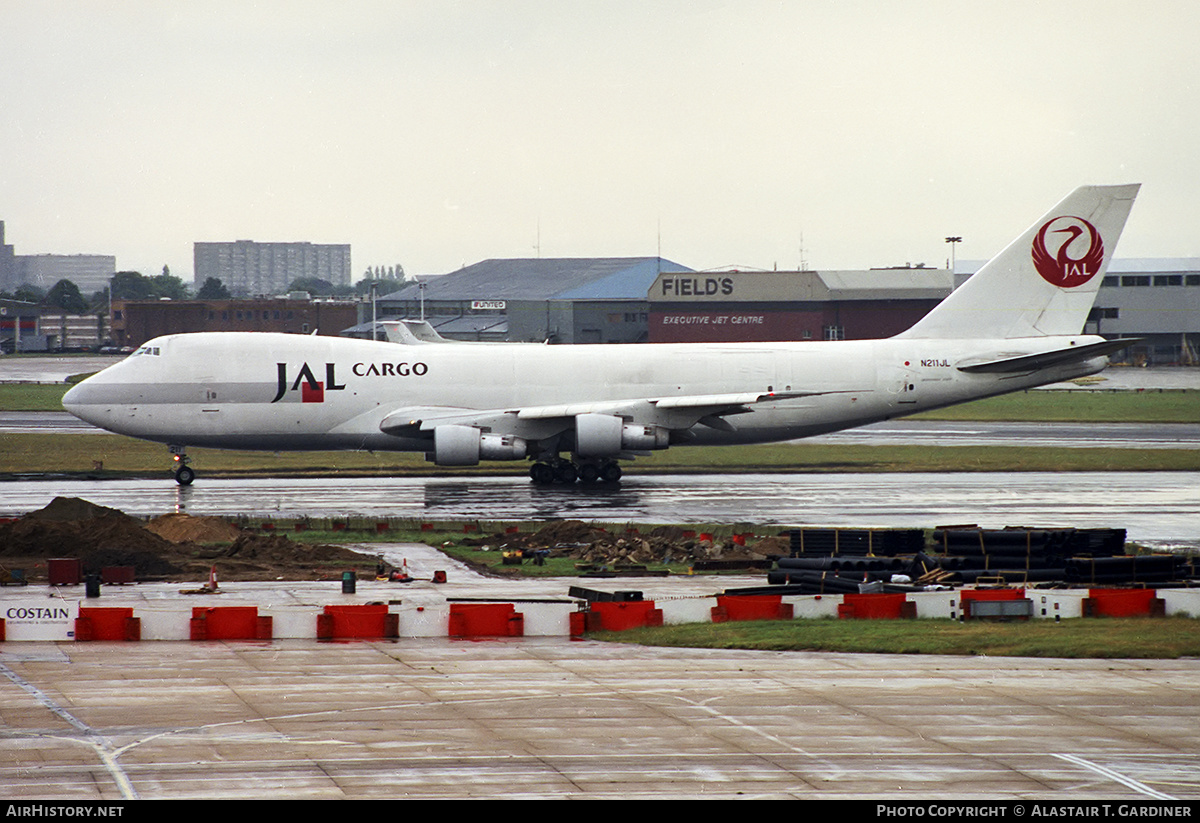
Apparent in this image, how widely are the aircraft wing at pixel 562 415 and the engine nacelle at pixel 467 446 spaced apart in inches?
27.6

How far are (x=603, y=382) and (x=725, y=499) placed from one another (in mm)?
7906

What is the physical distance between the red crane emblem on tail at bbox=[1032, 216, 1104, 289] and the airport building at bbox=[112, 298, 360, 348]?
123 meters

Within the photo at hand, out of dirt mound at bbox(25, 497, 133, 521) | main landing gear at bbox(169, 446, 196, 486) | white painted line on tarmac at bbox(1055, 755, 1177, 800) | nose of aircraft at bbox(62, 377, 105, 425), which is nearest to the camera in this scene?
white painted line on tarmac at bbox(1055, 755, 1177, 800)

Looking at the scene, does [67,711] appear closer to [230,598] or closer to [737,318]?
[230,598]

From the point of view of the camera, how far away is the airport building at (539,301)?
121 m

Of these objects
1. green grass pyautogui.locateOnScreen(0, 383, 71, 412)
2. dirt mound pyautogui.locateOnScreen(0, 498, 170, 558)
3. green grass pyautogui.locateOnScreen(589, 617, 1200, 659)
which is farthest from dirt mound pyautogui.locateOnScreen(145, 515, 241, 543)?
green grass pyautogui.locateOnScreen(0, 383, 71, 412)

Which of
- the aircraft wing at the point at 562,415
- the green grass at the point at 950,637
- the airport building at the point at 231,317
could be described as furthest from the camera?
the airport building at the point at 231,317

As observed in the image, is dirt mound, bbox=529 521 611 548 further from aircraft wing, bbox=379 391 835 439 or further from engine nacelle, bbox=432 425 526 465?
aircraft wing, bbox=379 391 835 439

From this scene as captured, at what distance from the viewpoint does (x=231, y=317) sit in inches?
6555

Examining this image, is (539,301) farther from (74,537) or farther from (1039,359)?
(74,537)

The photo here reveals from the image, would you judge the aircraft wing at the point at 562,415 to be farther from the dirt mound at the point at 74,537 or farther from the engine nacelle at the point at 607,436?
the dirt mound at the point at 74,537

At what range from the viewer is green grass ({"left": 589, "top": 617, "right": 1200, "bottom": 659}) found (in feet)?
68.2

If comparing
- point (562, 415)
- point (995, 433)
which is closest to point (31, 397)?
point (562, 415)

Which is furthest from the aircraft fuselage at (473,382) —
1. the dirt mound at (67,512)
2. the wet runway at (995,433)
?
the dirt mound at (67,512)
